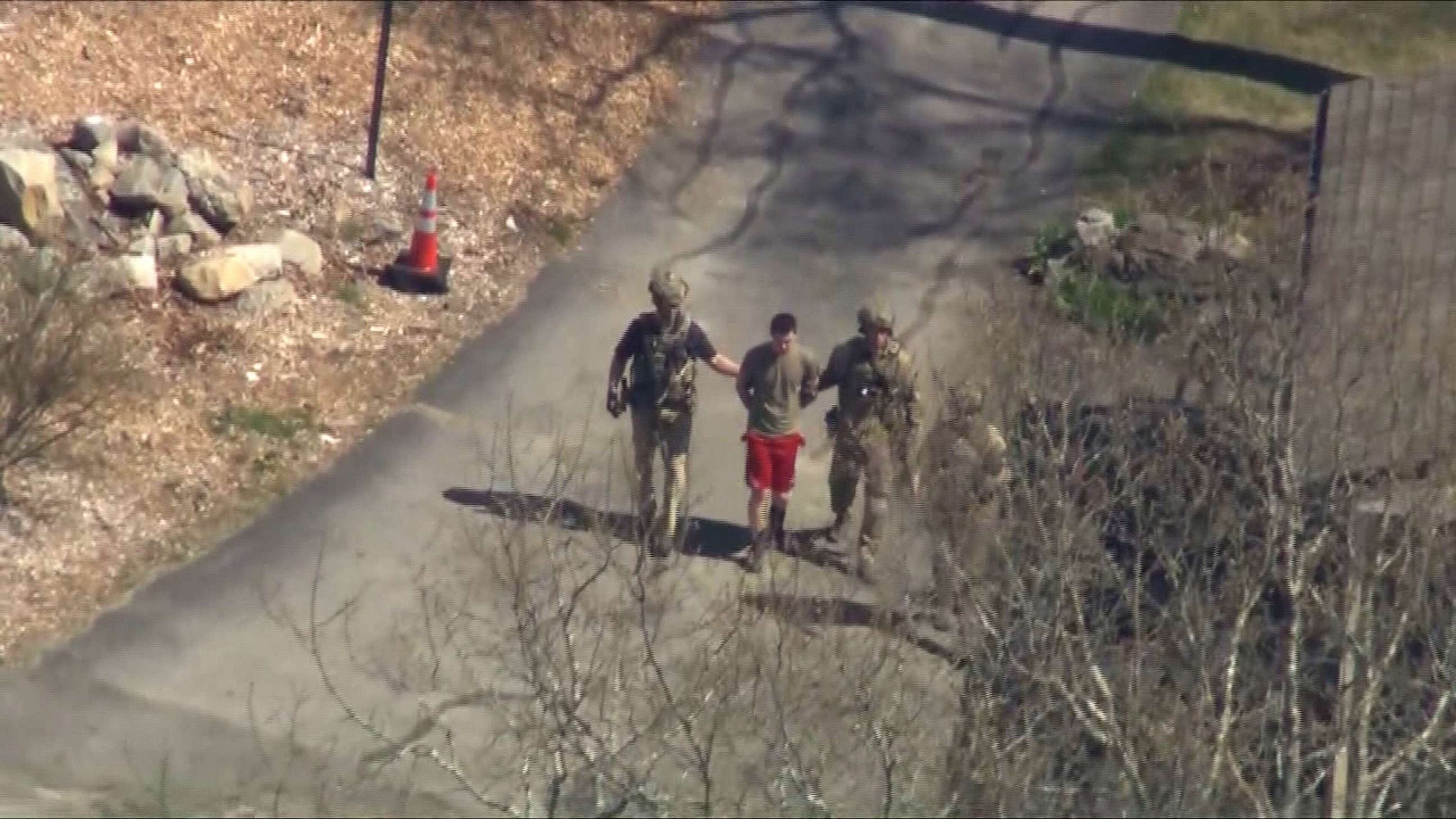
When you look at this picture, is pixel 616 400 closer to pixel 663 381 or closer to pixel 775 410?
pixel 663 381

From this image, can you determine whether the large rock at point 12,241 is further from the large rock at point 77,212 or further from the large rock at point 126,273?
the large rock at point 126,273

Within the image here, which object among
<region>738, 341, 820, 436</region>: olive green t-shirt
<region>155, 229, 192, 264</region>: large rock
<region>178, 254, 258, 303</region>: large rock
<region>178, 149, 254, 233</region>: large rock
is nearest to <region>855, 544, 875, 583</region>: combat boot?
<region>738, 341, 820, 436</region>: olive green t-shirt

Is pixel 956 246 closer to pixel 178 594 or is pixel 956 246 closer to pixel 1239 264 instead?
pixel 1239 264

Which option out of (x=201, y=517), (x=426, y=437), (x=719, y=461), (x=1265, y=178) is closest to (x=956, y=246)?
(x=1265, y=178)

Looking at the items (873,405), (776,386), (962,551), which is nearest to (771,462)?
(776,386)

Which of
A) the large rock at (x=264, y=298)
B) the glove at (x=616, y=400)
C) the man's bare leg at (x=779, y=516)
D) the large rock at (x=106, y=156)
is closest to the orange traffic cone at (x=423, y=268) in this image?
the large rock at (x=264, y=298)
